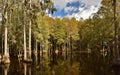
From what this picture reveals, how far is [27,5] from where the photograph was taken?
154 ft

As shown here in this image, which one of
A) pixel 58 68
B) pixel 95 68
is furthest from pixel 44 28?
pixel 95 68

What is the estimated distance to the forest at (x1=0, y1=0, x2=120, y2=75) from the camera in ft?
137

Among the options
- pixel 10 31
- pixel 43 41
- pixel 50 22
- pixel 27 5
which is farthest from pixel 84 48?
pixel 27 5

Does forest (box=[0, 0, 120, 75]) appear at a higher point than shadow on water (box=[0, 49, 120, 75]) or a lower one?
higher

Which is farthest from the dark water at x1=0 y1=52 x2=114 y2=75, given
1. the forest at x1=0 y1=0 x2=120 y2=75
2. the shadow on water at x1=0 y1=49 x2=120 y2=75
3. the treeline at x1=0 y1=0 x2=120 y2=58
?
the treeline at x1=0 y1=0 x2=120 y2=58

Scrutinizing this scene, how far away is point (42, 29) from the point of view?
82500mm

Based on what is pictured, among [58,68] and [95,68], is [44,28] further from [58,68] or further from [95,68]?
[95,68]

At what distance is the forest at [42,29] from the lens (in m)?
41.9

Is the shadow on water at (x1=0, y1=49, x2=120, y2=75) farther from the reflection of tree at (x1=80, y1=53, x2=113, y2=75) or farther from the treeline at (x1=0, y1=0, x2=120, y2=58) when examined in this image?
the treeline at (x1=0, y1=0, x2=120, y2=58)

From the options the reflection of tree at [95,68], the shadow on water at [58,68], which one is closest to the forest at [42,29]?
the reflection of tree at [95,68]

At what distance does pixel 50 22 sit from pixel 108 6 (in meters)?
47.6

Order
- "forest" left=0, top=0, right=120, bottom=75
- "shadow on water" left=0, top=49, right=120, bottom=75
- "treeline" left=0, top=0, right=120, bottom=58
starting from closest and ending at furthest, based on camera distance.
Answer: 1. "shadow on water" left=0, top=49, right=120, bottom=75
2. "forest" left=0, top=0, right=120, bottom=75
3. "treeline" left=0, top=0, right=120, bottom=58

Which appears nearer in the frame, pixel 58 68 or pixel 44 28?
pixel 58 68

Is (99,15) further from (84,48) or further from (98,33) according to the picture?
(84,48)
